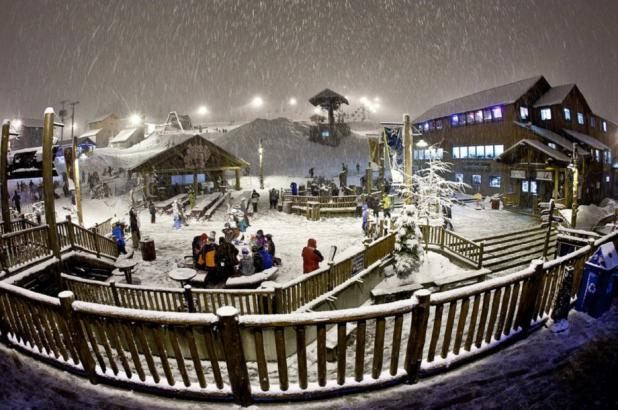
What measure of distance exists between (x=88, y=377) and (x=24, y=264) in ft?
24.1

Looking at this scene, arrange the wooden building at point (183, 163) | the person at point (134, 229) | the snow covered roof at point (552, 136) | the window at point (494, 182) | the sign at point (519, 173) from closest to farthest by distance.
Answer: the person at point (134, 229) → the sign at point (519, 173) → the snow covered roof at point (552, 136) → the wooden building at point (183, 163) → the window at point (494, 182)

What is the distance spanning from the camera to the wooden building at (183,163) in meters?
28.3

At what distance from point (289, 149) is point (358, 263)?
148 ft

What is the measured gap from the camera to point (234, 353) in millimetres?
3492

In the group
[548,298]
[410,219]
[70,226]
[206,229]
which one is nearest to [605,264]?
[548,298]

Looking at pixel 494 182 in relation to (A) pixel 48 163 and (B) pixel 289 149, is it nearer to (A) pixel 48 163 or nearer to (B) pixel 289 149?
(B) pixel 289 149

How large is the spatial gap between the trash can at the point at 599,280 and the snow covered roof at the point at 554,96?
30.2m

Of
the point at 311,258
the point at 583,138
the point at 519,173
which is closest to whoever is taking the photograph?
the point at 311,258

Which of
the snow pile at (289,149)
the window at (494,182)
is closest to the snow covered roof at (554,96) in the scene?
the window at (494,182)

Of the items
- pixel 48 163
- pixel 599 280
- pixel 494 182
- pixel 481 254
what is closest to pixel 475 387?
pixel 599 280

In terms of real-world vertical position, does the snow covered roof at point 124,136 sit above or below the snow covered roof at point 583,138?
above

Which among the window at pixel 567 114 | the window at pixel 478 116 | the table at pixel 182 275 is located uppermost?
the window at pixel 478 116

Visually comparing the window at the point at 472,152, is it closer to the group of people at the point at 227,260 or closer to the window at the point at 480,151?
the window at the point at 480,151

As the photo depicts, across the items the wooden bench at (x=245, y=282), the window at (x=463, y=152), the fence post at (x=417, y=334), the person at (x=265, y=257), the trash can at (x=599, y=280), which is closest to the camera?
the fence post at (x=417, y=334)
